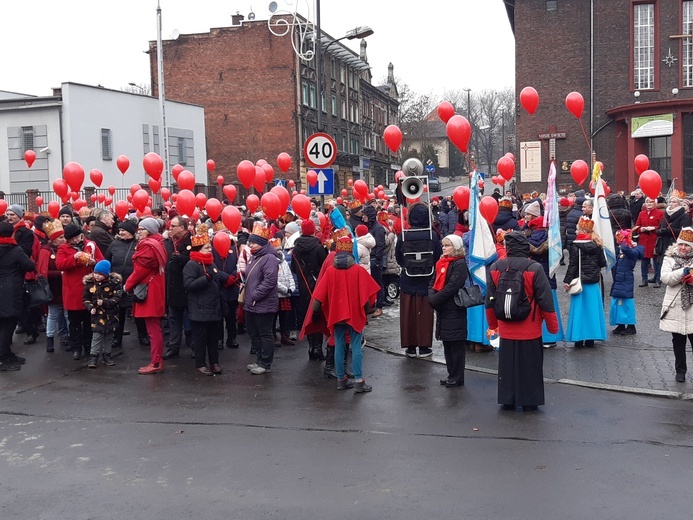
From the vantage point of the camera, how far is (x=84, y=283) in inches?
391

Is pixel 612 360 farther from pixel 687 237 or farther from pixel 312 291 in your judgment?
pixel 312 291

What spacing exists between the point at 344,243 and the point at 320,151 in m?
4.62

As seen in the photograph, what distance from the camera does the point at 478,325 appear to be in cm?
1038

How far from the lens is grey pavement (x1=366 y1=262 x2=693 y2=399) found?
8.40m

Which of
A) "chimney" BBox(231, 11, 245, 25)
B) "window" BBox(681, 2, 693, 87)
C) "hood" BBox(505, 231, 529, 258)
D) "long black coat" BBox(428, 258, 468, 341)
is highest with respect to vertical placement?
"chimney" BBox(231, 11, 245, 25)

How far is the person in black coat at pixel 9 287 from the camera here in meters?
9.87

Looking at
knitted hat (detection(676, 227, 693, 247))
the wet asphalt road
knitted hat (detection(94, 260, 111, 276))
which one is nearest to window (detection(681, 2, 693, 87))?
knitted hat (detection(676, 227, 693, 247))

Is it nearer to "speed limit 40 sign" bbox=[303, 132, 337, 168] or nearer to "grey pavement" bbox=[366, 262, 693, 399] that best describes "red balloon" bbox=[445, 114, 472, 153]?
"speed limit 40 sign" bbox=[303, 132, 337, 168]

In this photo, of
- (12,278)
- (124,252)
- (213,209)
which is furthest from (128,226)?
(213,209)

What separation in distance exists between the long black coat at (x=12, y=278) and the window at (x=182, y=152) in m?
31.2

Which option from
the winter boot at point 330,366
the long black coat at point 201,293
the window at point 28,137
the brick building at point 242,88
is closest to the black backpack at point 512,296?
the winter boot at point 330,366

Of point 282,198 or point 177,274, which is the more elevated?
point 282,198

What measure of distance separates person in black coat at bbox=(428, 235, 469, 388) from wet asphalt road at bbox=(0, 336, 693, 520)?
11.3 inches

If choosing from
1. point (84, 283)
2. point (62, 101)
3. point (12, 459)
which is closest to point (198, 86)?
point (62, 101)
